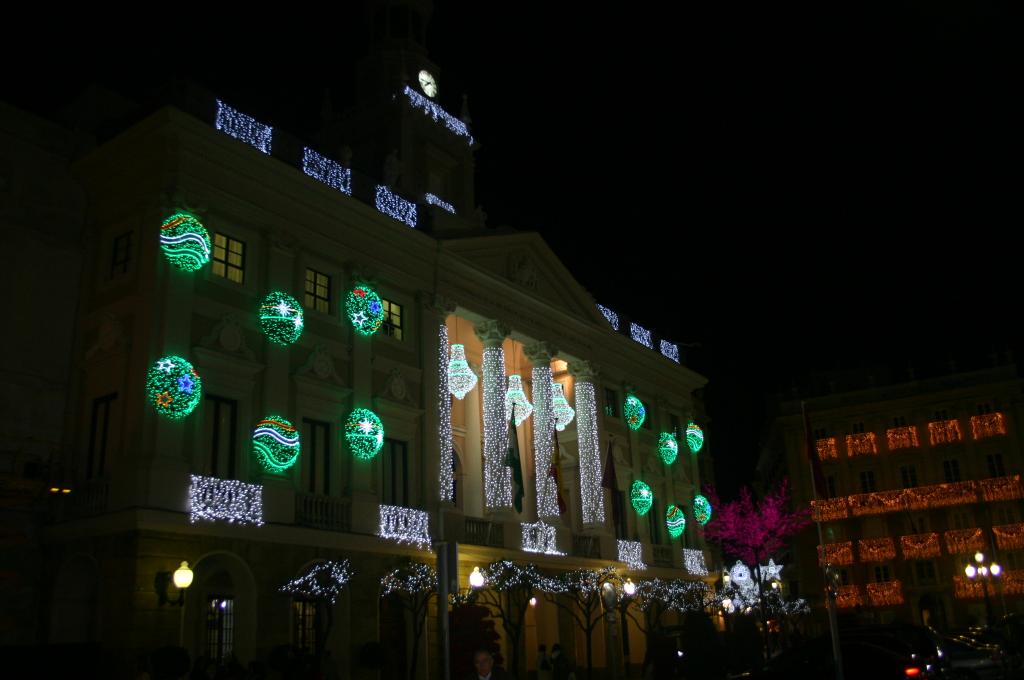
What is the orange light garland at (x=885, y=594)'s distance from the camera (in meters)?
61.7

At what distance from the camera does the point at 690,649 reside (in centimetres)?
1634

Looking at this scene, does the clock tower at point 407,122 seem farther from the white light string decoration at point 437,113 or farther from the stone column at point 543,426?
the stone column at point 543,426

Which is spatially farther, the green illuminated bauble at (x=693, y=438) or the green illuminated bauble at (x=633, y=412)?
the green illuminated bauble at (x=693, y=438)

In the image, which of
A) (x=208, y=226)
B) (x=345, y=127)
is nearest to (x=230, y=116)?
(x=208, y=226)

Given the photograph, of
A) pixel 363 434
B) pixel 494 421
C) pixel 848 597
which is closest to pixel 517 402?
pixel 494 421

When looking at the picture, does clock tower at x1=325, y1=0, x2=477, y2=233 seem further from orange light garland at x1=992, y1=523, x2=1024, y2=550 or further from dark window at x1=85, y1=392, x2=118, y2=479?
orange light garland at x1=992, y1=523, x2=1024, y2=550


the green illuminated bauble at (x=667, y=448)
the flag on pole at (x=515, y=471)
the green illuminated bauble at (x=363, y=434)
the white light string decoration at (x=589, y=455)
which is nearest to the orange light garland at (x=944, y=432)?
the green illuminated bauble at (x=667, y=448)

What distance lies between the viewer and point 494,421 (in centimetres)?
3128

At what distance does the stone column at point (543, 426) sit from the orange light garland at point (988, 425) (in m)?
40.0

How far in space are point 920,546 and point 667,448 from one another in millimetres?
30015

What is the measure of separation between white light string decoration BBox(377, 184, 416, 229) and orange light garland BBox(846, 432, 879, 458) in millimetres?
46733

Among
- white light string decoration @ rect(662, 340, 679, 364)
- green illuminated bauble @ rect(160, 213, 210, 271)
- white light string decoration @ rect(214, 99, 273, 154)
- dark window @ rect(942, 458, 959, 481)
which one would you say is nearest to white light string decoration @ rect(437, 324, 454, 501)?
white light string decoration @ rect(214, 99, 273, 154)


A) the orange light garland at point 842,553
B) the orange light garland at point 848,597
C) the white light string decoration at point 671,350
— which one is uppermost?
the white light string decoration at point 671,350

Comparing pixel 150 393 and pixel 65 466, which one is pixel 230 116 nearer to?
pixel 150 393
